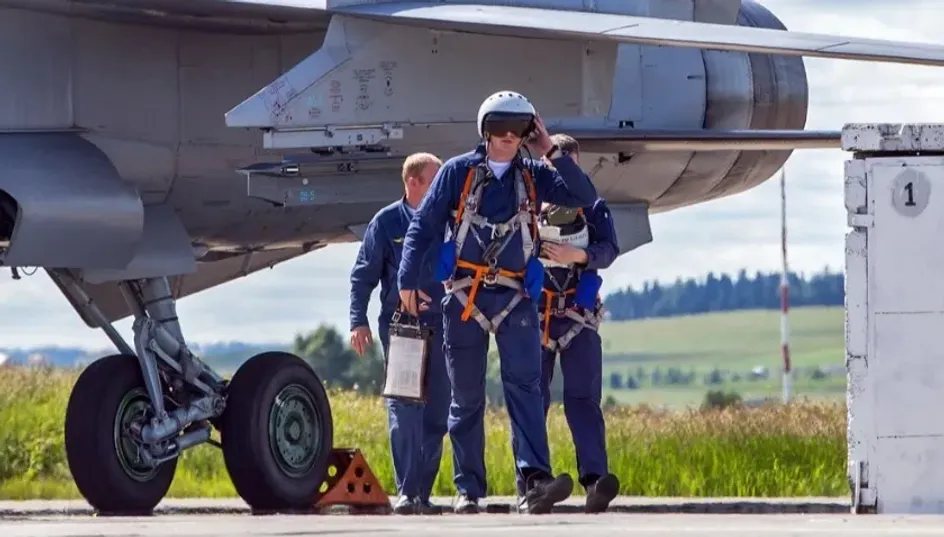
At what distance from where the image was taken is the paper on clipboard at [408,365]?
10.9m

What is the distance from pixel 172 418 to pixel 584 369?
8.48 feet

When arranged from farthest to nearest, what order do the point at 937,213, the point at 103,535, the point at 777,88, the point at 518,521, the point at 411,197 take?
the point at 777,88
the point at 411,197
the point at 937,213
the point at 518,521
the point at 103,535

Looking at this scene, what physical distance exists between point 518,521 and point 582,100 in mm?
4750

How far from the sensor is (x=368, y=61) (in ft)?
40.6

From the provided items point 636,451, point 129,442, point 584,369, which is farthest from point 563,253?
point 636,451

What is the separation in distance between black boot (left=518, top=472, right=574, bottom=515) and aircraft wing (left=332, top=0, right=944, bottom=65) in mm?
2674

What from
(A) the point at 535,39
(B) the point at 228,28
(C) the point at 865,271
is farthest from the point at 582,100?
(C) the point at 865,271

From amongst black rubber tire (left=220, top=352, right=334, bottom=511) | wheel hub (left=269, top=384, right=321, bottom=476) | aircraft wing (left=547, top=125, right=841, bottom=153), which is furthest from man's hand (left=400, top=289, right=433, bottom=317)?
aircraft wing (left=547, top=125, right=841, bottom=153)

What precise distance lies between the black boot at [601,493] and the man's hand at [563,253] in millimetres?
1082

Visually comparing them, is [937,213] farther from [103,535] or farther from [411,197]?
[103,535]

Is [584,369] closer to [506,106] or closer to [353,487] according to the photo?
[506,106]

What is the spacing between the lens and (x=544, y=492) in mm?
10195

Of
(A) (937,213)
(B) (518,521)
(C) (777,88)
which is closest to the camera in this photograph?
(B) (518,521)

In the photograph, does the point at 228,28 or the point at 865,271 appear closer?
the point at 865,271
